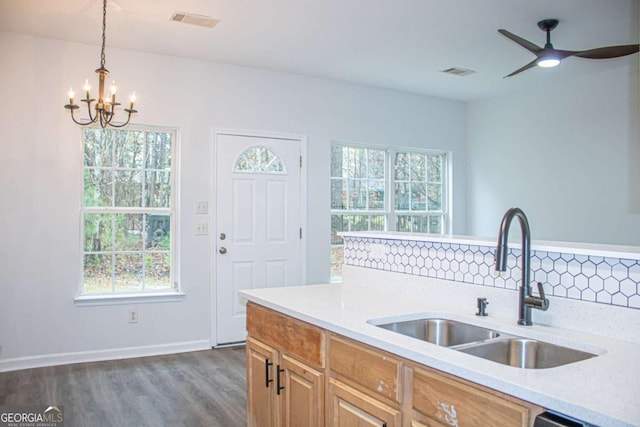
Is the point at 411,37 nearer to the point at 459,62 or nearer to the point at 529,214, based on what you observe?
the point at 459,62

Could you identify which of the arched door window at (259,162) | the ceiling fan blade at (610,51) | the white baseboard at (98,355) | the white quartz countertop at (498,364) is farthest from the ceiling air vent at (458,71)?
the white baseboard at (98,355)

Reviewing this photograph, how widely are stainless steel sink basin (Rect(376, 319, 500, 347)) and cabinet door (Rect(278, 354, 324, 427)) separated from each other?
1.12ft

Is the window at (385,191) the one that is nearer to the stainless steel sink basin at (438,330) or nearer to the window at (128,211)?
the window at (128,211)

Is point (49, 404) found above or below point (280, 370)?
below

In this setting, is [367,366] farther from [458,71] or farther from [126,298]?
[458,71]

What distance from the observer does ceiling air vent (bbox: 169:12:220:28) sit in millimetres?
3633

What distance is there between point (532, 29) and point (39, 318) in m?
4.51

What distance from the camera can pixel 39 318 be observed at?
4.07 meters

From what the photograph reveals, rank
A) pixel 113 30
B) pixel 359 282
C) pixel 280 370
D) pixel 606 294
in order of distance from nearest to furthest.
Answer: pixel 606 294 < pixel 280 370 < pixel 359 282 < pixel 113 30

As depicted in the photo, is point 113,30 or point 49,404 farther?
point 113,30

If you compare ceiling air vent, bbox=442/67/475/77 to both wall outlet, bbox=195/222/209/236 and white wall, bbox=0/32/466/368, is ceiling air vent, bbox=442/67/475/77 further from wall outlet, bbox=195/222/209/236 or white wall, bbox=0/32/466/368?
wall outlet, bbox=195/222/209/236

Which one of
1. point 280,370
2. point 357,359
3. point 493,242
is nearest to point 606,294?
point 493,242

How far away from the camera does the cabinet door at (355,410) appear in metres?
1.56

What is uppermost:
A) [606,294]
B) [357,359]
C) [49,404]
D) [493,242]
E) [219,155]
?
[219,155]
